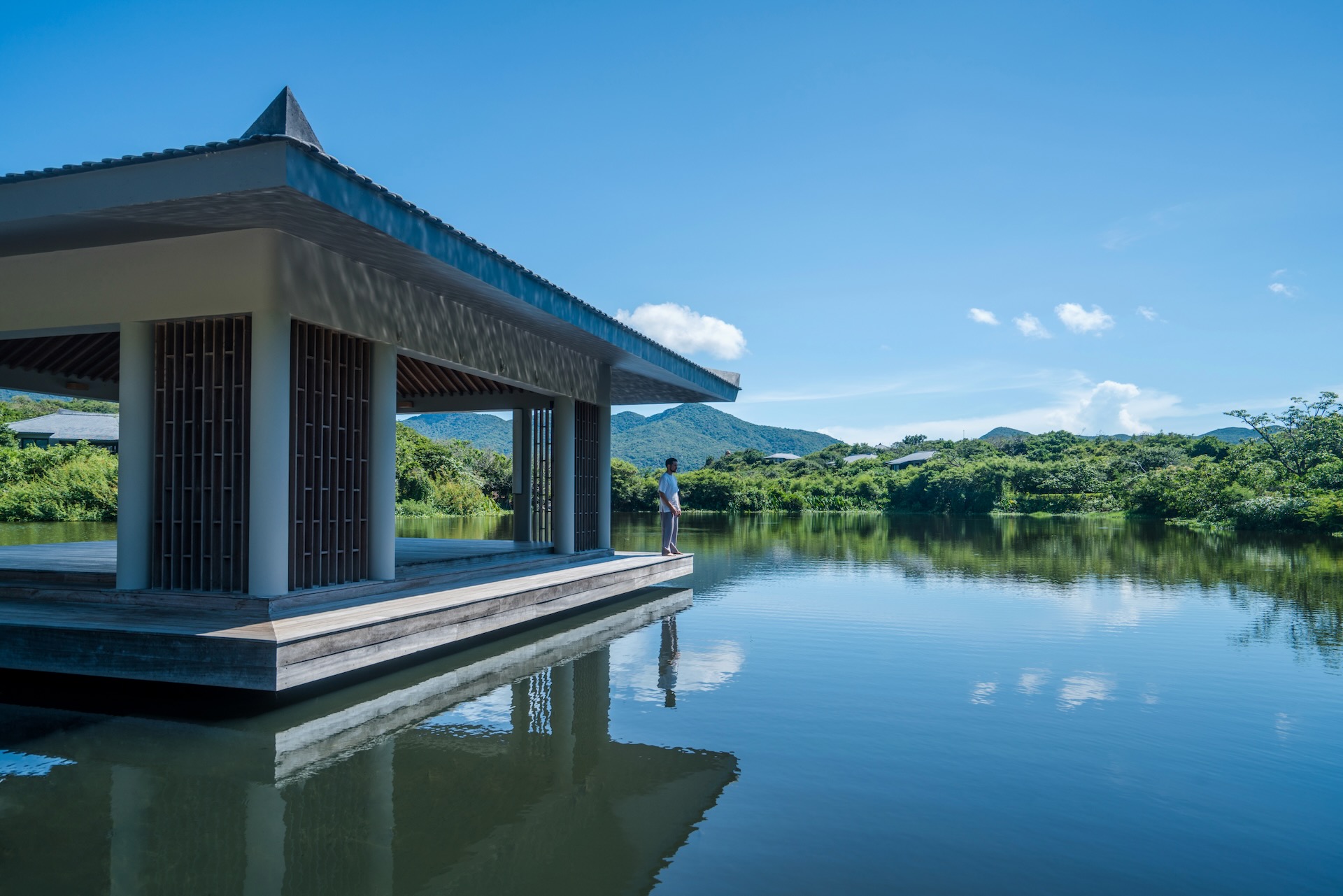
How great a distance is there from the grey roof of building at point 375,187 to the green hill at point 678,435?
107 m

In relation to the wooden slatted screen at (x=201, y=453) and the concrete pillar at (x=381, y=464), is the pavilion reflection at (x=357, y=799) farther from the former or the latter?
the concrete pillar at (x=381, y=464)

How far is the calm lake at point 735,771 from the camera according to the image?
9.21ft

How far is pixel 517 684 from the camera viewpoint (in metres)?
5.58

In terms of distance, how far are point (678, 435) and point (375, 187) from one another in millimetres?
127700

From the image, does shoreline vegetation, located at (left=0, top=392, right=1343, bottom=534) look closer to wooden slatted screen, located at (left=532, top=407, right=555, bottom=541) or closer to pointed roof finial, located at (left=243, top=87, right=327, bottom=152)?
wooden slatted screen, located at (left=532, top=407, right=555, bottom=541)

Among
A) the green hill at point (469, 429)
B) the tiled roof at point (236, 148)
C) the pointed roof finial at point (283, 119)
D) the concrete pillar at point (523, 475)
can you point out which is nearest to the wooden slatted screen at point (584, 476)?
the concrete pillar at point (523, 475)

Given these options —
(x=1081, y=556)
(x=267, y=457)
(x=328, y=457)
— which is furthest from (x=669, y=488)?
(x=1081, y=556)

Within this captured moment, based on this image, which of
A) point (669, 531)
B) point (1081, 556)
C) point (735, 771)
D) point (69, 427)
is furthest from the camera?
point (69, 427)

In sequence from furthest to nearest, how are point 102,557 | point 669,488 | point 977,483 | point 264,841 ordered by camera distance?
point 977,483, point 669,488, point 102,557, point 264,841

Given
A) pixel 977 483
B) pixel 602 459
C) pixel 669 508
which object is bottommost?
pixel 669 508

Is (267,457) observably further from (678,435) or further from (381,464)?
(678,435)

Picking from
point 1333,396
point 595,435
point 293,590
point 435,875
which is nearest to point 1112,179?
point 595,435

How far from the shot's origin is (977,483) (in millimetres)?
37312

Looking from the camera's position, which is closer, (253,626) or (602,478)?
(253,626)
